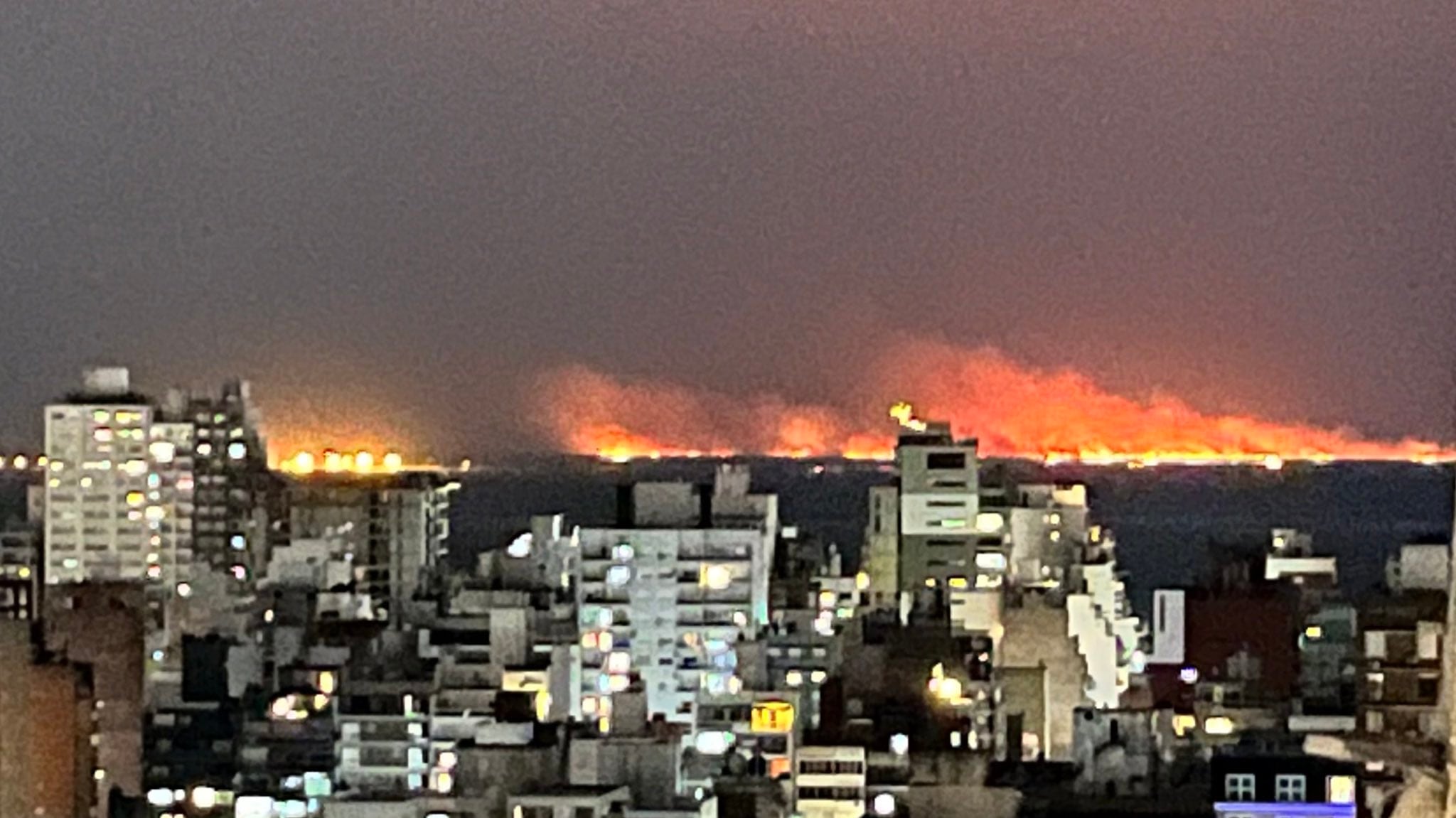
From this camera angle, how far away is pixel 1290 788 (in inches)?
443

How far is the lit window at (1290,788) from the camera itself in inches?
439

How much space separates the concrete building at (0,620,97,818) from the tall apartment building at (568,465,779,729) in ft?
21.9

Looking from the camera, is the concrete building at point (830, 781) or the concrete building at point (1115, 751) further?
the concrete building at point (830, 781)

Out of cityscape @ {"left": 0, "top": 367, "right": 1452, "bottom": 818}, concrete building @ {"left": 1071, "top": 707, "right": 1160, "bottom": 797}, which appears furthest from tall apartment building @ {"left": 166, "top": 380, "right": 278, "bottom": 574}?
concrete building @ {"left": 1071, "top": 707, "right": 1160, "bottom": 797}

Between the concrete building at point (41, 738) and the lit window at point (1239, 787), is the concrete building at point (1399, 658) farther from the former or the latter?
the concrete building at point (41, 738)

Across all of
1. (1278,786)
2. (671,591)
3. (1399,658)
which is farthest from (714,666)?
(1399,658)

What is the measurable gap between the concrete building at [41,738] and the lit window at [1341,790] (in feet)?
13.4

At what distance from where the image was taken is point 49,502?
30.3 metres

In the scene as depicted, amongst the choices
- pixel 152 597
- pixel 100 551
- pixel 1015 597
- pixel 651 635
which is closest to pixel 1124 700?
pixel 1015 597

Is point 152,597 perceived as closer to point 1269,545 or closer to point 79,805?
point 1269,545

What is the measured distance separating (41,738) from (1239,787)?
3978 millimetres

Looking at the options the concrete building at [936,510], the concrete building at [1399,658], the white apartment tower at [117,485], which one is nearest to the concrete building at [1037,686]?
the concrete building at [1399,658]

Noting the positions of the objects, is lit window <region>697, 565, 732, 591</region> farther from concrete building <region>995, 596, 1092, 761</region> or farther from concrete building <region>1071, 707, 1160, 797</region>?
concrete building <region>1071, 707, 1160, 797</region>

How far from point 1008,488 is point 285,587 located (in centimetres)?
496
